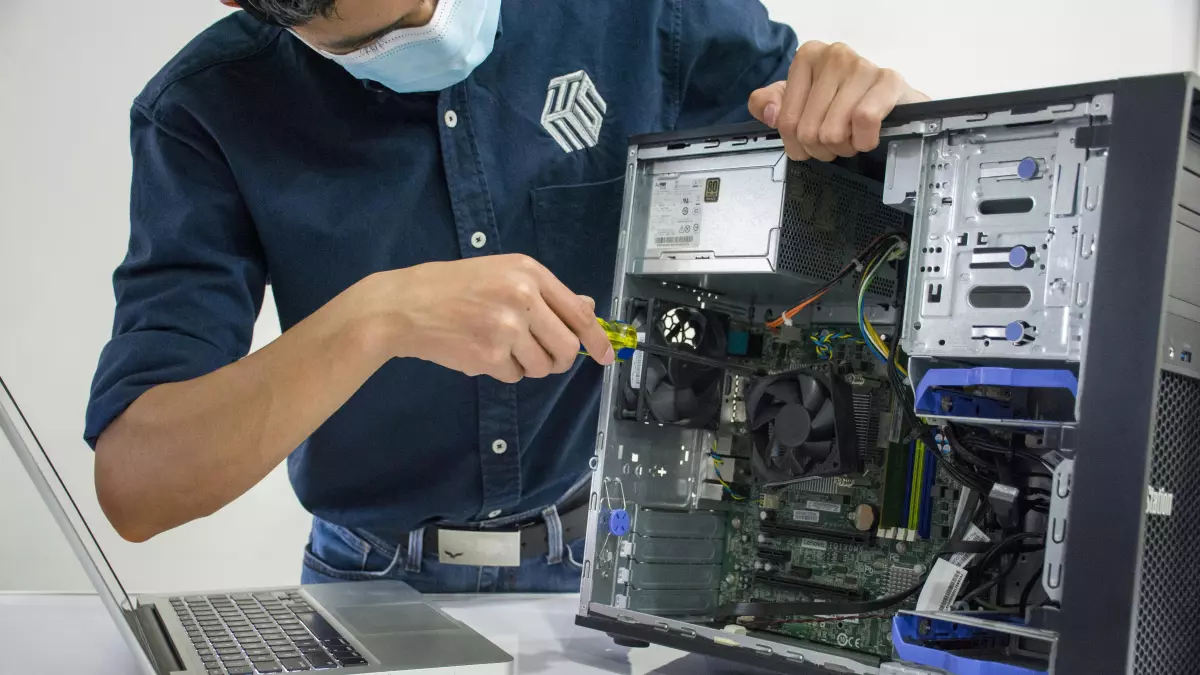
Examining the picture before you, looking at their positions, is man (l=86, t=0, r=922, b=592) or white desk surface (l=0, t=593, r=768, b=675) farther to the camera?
man (l=86, t=0, r=922, b=592)

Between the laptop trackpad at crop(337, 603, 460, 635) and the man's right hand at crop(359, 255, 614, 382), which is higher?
the man's right hand at crop(359, 255, 614, 382)

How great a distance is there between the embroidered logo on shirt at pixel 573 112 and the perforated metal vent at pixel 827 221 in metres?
0.43

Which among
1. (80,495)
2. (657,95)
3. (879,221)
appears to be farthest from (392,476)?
(879,221)

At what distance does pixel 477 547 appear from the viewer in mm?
1712

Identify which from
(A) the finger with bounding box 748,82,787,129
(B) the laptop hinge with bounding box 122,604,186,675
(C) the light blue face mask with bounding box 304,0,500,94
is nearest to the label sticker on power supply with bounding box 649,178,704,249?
(A) the finger with bounding box 748,82,787,129

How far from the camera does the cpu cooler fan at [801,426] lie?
1280 mm

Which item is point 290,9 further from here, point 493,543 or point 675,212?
point 493,543

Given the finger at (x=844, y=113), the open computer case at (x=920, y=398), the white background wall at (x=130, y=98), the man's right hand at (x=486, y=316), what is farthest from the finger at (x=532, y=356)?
the white background wall at (x=130, y=98)

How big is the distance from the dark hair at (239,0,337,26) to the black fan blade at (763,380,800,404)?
730 mm

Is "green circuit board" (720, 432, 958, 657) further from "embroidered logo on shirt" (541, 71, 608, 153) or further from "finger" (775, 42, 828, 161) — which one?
"embroidered logo on shirt" (541, 71, 608, 153)

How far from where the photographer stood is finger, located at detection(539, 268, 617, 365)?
1174 millimetres

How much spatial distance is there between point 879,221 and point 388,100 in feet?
2.46

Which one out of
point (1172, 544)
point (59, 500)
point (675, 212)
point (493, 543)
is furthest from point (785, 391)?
point (59, 500)

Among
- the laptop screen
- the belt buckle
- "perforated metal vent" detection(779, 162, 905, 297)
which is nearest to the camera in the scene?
the laptop screen
